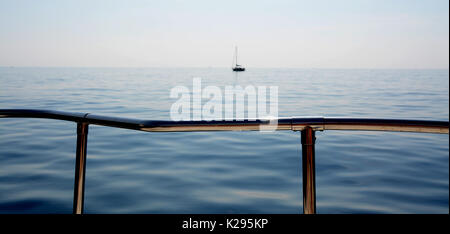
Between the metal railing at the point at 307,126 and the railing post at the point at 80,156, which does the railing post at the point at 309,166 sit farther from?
the railing post at the point at 80,156

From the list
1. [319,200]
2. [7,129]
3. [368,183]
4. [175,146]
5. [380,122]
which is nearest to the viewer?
[380,122]

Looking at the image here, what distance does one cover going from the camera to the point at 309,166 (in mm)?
1355

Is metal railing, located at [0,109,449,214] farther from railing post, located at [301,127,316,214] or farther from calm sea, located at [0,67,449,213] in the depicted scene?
calm sea, located at [0,67,449,213]

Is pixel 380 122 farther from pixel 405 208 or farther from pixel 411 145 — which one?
pixel 411 145

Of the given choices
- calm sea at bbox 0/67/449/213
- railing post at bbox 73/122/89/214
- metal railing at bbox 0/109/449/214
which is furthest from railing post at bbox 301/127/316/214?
calm sea at bbox 0/67/449/213

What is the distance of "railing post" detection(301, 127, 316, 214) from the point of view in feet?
4.40

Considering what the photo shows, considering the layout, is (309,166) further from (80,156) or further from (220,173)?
(220,173)

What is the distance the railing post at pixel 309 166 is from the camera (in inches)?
52.8

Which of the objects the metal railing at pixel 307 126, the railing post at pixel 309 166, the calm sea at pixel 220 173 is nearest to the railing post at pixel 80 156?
the metal railing at pixel 307 126

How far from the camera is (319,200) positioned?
530 centimetres

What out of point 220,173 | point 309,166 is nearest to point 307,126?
point 309,166

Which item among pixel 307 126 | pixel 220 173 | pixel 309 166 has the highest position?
pixel 220 173
